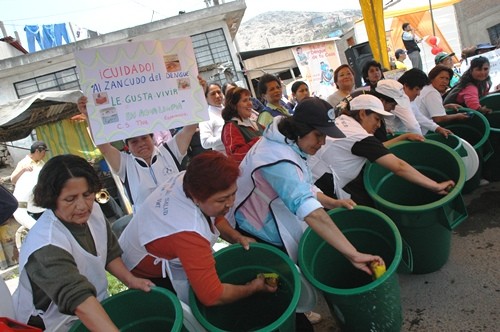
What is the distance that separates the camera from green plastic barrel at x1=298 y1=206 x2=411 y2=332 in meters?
1.50

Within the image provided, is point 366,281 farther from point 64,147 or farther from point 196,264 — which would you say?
point 64,147

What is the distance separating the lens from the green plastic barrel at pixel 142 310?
4.92 ft

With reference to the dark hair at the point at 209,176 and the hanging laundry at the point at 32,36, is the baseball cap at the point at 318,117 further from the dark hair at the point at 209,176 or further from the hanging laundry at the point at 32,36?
the hanging laundry at the point at 32,36

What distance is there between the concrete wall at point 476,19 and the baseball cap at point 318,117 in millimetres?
18956

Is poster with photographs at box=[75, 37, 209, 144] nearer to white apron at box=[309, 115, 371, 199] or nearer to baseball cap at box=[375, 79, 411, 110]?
white apron at box=[309, 115, 371, 199]

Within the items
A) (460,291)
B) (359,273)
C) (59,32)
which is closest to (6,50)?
(59,32)

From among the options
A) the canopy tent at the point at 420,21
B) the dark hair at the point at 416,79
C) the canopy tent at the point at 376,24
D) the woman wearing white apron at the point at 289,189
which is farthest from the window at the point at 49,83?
the canopy tent at the point at 420,21

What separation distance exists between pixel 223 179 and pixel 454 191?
1.39 m

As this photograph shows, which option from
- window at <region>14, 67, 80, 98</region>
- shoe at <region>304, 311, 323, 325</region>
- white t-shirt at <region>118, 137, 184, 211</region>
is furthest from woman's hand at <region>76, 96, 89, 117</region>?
window at <region>14, 67, 80, 98</region>

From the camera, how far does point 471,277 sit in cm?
224

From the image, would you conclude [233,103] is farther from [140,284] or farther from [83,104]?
[140,284]

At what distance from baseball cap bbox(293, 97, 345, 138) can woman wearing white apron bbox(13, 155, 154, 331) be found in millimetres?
1003

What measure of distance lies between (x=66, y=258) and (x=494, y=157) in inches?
145

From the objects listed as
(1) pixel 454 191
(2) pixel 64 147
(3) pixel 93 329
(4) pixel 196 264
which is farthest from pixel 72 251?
(2) pixel 64 147
